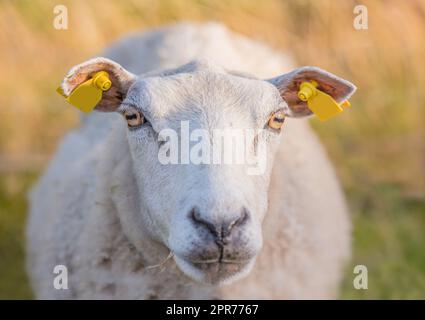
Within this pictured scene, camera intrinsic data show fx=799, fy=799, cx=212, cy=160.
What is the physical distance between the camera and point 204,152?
338 cm

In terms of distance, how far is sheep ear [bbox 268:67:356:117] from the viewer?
386 centimetres

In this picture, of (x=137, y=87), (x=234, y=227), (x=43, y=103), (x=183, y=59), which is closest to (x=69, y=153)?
(x=183, y=59)

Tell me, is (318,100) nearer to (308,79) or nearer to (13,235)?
(308,79)

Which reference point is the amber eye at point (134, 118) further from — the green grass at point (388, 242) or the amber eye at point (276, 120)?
the green grass at point (388, 242)

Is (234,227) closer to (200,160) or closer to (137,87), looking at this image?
(200,160)

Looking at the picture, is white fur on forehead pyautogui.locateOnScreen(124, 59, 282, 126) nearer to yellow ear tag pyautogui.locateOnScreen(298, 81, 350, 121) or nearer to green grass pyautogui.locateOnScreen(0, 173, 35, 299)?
yellow ear tag pyautogui.locateOnScreen(298, 81, 350, 121)

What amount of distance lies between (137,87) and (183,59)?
1344mm

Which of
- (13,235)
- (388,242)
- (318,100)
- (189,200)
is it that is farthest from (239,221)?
(13,235)

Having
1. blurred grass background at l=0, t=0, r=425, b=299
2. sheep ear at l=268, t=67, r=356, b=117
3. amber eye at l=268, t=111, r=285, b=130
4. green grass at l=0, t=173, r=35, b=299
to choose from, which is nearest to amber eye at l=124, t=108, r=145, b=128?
amber eye at l=268, t=111, r=285, b=130

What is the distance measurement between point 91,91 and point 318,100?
1114 millimetres

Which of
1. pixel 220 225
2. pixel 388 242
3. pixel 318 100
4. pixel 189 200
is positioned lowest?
pixel 388 242

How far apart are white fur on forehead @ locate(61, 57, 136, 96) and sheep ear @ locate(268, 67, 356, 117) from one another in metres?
0.73

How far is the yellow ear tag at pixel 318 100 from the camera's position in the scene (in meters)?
3.92
